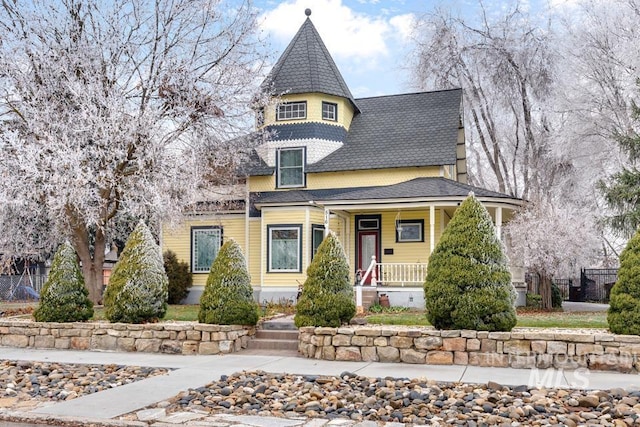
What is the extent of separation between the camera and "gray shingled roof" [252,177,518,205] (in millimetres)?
17016

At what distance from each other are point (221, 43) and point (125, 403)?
1319 centimetres

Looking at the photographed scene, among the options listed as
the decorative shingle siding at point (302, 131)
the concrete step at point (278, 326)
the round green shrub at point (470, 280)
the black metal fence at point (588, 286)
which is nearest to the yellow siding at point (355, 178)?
the decorative shingle siding at point (302, 131)

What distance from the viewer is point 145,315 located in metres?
11.3

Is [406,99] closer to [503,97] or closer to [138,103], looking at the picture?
[503,97]

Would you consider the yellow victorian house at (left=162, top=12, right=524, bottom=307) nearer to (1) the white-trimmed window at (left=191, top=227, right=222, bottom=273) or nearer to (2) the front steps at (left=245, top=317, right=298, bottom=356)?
(1) the white-trimmed window at (left=191, top=227, right=222, bottom=273)

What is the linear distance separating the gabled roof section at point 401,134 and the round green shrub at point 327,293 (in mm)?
9110

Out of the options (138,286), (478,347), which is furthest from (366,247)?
(478,347)

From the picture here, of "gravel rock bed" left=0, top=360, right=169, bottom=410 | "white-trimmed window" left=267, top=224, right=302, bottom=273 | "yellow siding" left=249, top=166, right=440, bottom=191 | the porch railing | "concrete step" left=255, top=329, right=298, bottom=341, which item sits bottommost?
"gravel rock bed" left=0, top=360, right=169, bottom=410

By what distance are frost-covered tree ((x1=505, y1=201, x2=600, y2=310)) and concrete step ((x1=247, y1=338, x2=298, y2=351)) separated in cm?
965

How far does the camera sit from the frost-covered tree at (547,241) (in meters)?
17.7

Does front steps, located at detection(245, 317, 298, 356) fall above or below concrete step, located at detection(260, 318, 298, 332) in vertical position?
below

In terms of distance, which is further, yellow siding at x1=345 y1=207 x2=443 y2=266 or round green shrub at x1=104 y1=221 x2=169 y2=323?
yellow siding at x1=345 y1=207 x2=443 y2=266

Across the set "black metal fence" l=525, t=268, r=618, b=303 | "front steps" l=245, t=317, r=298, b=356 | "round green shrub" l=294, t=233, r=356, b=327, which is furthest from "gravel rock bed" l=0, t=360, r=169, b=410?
"black metal fence" l=525, t=268, r=618, b=303

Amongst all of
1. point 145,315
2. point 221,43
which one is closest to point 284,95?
point 221,43
